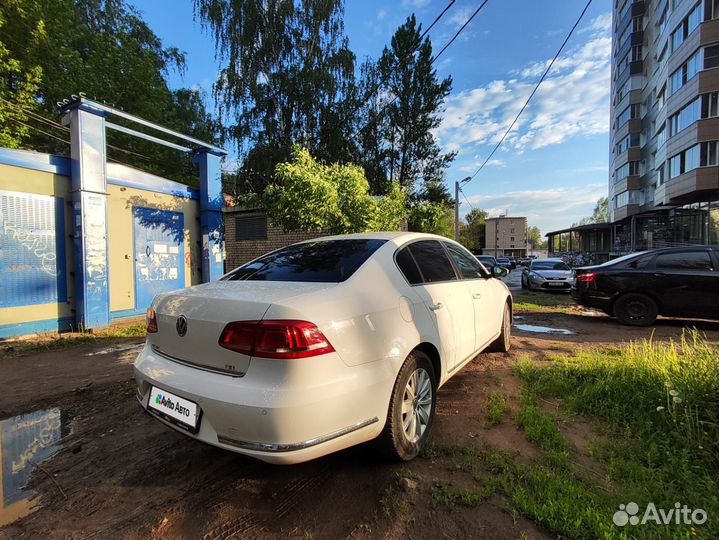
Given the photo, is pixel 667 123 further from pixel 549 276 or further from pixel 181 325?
pixel 181 325

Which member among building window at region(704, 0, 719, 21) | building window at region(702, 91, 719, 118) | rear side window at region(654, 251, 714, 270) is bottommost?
rear side window at region(654, 251, 714, 270)

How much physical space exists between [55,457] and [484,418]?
10.8 ft

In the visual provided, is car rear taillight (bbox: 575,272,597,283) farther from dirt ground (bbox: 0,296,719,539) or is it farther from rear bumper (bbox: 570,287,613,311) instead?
dirt ground (bbox: 0,296,719,539)

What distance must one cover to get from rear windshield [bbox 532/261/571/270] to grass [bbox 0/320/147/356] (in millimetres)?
13185

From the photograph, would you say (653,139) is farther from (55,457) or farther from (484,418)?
(55,457)

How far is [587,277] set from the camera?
736 cm

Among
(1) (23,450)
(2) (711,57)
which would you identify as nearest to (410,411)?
(1) (23,450)

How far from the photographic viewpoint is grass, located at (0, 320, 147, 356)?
19.2 ft

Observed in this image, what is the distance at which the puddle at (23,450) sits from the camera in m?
2.20

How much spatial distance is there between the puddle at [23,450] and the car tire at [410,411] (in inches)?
83.4

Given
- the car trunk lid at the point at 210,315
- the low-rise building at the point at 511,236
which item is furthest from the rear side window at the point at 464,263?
the low-rise building at the point at 511,236

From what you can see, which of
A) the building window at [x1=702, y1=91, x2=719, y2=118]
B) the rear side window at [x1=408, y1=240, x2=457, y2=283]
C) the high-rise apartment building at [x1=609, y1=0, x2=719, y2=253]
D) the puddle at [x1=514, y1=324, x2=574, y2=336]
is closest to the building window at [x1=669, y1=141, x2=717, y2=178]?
the high-rise apartment building at [x1=609, y1=0, x2=719, y2=253]

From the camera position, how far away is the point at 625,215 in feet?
107

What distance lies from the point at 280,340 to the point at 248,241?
12089mm
